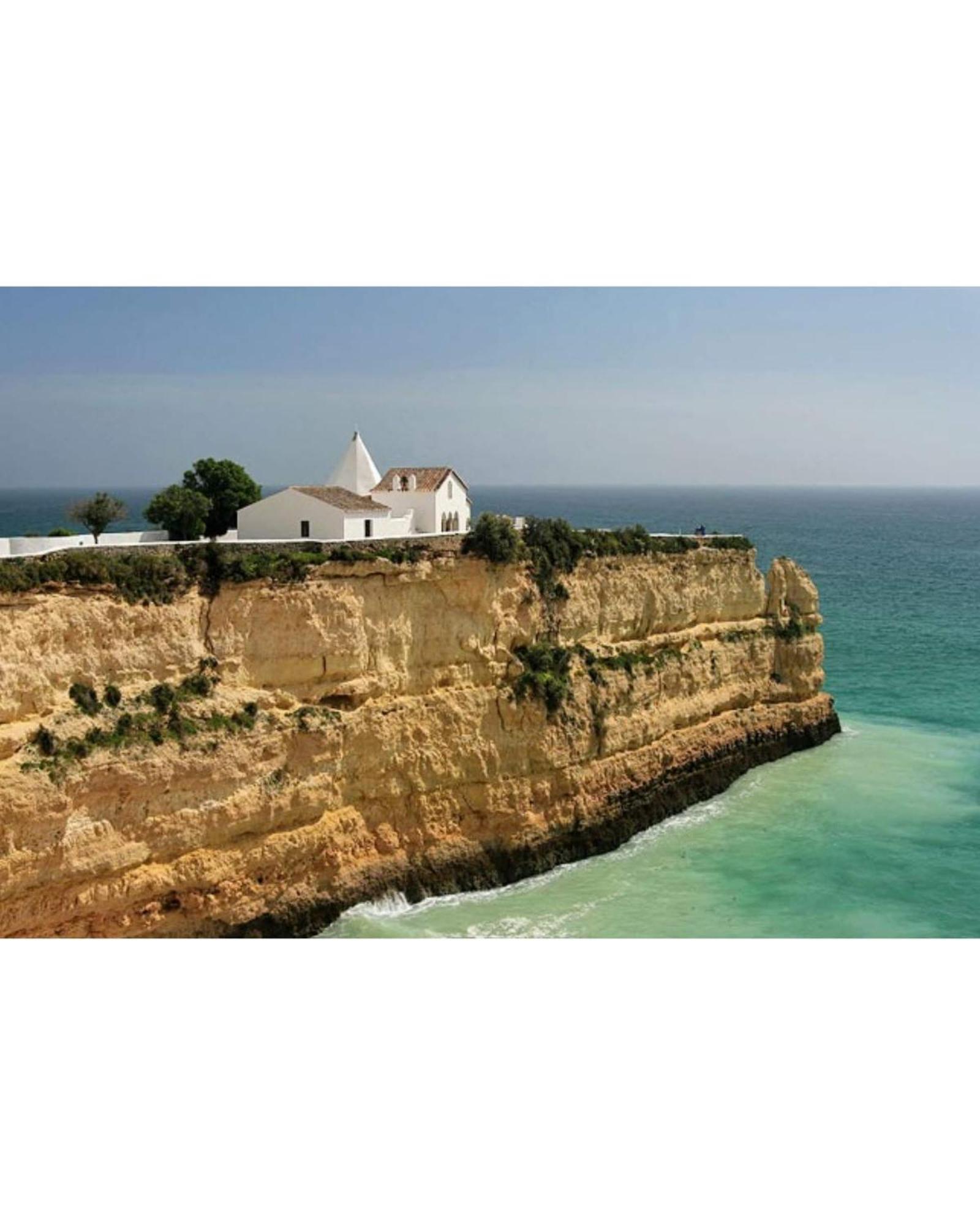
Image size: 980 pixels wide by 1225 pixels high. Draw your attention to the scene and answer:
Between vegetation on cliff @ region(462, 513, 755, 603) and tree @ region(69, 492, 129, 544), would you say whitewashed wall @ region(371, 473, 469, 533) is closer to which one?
vegetation on cliff @ region(462, 513, 755, 603)

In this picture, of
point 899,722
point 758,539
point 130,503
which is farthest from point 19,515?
point 899,722

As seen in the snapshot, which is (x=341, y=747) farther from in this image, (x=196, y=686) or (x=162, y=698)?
(x=162, y=698)

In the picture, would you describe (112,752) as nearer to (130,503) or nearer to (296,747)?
(296,747)

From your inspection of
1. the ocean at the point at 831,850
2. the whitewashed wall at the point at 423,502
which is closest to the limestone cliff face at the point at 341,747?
the ocean at the point at 831,850

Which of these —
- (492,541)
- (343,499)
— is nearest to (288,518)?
(343,499)

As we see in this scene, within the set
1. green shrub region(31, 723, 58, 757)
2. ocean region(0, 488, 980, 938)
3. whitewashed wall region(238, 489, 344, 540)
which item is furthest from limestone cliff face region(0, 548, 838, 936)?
whitewashed wall region(238, 489, 344, 540)

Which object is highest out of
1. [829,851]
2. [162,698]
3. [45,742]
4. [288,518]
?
[288,518]
